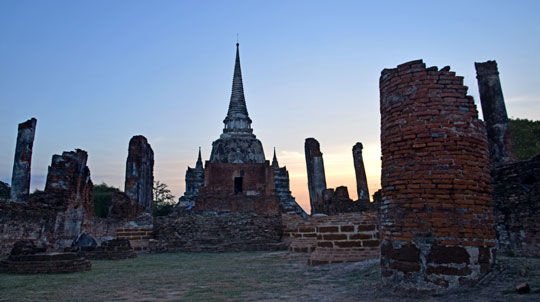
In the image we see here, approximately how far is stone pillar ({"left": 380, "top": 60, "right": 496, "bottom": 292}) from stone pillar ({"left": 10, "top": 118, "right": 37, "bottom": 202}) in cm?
1249

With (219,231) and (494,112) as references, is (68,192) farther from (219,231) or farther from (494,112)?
(494,112)

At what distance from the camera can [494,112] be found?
1218 centimetres

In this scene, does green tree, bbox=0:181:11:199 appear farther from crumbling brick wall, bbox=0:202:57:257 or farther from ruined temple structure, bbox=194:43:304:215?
crumbling brick wall, bbox=0:202:57:257

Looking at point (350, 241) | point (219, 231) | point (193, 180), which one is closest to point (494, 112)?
point (350, 241)

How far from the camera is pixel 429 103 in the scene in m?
4.41

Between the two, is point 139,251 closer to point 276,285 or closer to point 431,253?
point 276,285

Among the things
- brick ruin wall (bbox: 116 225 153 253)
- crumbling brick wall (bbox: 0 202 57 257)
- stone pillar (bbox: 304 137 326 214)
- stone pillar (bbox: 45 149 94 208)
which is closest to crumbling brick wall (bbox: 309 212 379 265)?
crumbling brick wall (bbox: 0 202 57 257)

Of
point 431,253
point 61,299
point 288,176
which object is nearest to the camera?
point 431,253

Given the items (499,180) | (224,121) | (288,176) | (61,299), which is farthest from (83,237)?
(224,121)

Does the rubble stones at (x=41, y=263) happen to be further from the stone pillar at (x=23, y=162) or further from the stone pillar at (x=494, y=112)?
the stone pillar at (x=494, y=112)

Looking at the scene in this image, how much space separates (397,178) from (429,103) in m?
0.86

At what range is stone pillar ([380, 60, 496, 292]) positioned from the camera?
404 centimetres

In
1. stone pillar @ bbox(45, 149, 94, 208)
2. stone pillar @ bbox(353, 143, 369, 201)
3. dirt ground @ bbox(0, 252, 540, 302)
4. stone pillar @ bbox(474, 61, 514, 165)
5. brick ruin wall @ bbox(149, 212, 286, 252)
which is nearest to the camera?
dirt ground @ bbox(0, 252, 540, 302)

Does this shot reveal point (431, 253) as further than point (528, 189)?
No
